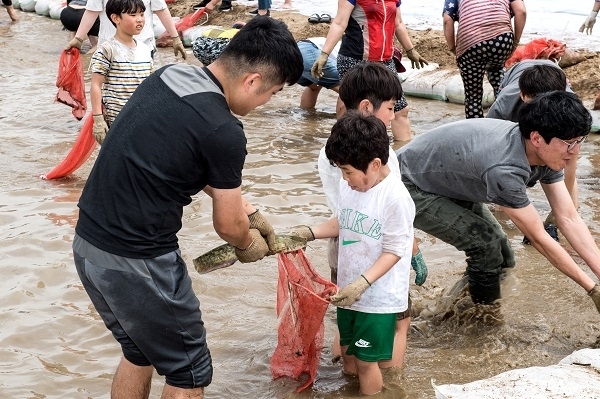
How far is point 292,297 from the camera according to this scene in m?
3.48

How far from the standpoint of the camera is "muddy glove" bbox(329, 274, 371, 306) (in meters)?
A: 3.18

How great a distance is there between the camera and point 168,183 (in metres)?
2.75

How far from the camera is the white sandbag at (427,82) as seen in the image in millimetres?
8809

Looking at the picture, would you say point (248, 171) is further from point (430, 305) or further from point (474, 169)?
point (474, 169)

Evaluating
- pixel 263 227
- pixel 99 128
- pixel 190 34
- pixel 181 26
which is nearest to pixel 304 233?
pixel 263 227

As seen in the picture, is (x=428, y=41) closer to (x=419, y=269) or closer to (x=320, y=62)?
(x=320, y=62)

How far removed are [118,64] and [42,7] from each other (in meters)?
10.6

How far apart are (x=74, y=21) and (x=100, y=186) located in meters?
9.48

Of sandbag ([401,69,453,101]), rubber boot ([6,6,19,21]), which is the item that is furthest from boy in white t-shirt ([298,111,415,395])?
rubber boot ([6,6,19,21])

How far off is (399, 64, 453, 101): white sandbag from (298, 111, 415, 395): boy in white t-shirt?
5601 mm

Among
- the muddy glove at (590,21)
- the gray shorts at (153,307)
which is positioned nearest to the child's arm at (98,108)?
the gray shorts at (153,307)

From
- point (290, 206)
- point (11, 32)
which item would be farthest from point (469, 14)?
point (11, 32)

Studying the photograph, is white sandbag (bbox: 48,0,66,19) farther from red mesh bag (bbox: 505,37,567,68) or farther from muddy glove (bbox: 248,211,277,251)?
muddy glove (bbox: 248,211,277,251)

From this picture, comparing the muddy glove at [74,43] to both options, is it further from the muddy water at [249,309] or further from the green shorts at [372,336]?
the green shorts at [372,336]
